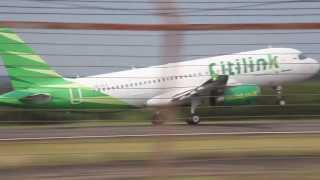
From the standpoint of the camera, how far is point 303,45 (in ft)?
22.4

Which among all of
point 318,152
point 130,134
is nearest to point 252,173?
point 318,152

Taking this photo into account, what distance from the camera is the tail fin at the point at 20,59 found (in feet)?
20.4

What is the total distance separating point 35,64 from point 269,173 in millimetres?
2257

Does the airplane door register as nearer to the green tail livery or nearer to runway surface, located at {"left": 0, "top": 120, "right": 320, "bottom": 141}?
the green tail livery

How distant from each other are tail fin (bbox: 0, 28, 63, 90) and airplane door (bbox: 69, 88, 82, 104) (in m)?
1.73

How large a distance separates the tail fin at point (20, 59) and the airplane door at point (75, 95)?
68.2 inches

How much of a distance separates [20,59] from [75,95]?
2.76 metres

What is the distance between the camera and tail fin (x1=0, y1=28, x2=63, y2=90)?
6.23 m

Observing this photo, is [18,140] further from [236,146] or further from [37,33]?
[37,33]

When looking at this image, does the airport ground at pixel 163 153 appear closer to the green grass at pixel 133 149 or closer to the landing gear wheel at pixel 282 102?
the green grass at pixel 133 149

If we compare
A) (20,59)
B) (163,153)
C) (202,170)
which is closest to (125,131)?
(202,170)

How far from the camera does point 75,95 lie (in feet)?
31.5

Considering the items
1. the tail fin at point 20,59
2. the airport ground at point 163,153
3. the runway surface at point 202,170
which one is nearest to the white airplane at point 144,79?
the tail fin at point 20,59

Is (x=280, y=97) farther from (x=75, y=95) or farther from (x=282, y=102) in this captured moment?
(x=75, y=95)
